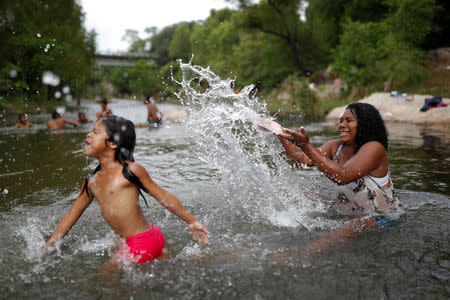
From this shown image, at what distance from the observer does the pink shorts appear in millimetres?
2969

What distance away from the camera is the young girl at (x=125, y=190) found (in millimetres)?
2988

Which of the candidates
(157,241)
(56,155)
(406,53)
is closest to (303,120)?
(406,53)

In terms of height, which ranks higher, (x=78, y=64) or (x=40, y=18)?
(x=40, y=18)

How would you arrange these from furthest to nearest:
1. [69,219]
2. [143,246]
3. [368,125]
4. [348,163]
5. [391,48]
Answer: [391,48]
[368,125]
[348,163]
[69,219]
[143,246]

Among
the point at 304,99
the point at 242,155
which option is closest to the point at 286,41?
the point at 304,99

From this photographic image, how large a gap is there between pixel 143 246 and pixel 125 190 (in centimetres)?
46

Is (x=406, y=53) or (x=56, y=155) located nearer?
(x=56, y=155)

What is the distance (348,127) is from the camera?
395 centimetres

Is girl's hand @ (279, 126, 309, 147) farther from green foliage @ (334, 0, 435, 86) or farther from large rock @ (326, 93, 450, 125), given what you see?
green foliage @ (334, 0, 435, 86)

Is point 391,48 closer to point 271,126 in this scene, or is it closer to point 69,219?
point 271,126

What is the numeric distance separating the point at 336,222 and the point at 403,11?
71.5 feet

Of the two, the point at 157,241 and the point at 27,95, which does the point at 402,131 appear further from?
the point at 27,95

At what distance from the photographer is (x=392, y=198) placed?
397 centimetres

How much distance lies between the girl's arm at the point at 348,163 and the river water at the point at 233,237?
0.57m
